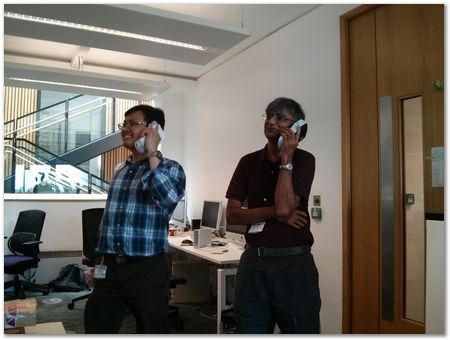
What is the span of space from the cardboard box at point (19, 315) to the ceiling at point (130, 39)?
187 cm

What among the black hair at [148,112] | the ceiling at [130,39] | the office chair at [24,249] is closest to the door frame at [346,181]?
the ceiling at [130,39]

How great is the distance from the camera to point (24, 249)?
4.38 meters

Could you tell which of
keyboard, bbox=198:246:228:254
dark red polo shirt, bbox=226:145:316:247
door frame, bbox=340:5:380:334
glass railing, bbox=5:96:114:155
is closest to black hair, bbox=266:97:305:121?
dark red polo shirt, bbox=226:145:316:247

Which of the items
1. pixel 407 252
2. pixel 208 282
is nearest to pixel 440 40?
pixel 407 252

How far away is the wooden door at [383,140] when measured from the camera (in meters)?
2.37

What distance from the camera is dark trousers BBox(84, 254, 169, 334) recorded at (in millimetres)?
1577

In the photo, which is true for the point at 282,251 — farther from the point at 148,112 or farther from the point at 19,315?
the point at 19,315

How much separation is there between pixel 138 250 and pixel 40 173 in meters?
4.35

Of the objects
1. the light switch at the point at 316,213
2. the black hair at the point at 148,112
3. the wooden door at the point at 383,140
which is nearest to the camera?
the black hair at the point at 148,112

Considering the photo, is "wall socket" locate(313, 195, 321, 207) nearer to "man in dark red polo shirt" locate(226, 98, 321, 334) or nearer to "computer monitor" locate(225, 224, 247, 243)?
"computer monitor" locate(225, 224, 247, 243)

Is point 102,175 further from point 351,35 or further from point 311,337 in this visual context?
point 311,337

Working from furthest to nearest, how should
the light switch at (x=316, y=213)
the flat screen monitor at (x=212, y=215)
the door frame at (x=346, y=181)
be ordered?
the flat screen monitor at (x=212, y=215)
the light switch at (x=316, y=213)
the door frame at (x=346, y=181)

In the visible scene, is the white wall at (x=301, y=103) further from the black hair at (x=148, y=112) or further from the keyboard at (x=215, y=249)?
the black hair at (x=148, y=112)

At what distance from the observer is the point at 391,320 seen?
2553 millimetres
